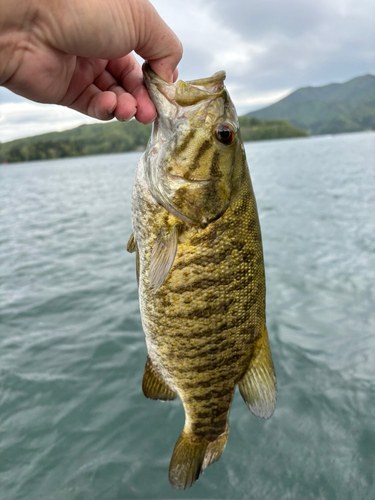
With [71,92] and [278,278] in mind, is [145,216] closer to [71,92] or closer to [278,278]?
[71,92]

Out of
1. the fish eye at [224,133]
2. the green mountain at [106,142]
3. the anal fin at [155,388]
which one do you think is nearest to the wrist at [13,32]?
the fish eye at [224,133]

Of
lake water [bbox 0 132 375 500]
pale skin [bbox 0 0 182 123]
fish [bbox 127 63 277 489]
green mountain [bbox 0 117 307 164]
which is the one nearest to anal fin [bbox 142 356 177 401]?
fish [bbox 127 63 277 489]

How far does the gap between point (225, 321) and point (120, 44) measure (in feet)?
5.80

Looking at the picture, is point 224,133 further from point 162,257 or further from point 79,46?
point 79,46

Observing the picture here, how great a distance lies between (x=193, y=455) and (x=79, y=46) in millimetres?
2735

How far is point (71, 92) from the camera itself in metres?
2.61

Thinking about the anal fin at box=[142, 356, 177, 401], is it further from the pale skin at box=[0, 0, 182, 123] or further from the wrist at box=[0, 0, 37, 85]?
the wrist at box=[0, 0, 37, 85]

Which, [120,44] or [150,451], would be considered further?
[150,451]

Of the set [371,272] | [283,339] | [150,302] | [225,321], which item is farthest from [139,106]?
[371,272]

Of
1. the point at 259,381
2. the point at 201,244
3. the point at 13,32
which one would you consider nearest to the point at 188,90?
the point at 201,244

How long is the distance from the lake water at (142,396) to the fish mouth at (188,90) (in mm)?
3511

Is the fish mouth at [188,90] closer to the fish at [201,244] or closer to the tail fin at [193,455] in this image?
the fish at [201,244]

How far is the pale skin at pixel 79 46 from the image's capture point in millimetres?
1893

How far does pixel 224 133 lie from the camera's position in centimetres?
211
